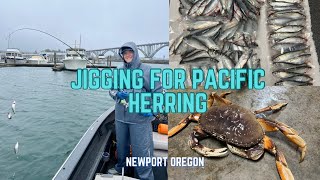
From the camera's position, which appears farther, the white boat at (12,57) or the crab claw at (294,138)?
the white boat at (12,57)

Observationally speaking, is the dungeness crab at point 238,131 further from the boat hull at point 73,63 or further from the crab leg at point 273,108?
the boat hull at point 73,63

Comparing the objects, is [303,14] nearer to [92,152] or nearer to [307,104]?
[307,104]

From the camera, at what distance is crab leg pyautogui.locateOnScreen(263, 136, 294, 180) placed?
2.97 metres

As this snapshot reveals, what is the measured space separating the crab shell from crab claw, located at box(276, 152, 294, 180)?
28cm

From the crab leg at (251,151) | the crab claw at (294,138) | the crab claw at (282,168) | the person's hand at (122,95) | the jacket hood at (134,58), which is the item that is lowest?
the crab claw at (282,168)

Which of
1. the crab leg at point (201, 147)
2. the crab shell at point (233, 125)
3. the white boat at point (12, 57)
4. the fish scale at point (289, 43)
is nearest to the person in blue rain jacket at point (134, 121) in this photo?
the crab leg at point (201, 147)

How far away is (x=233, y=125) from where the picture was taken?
330cm

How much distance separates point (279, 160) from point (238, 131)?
54 centimetres

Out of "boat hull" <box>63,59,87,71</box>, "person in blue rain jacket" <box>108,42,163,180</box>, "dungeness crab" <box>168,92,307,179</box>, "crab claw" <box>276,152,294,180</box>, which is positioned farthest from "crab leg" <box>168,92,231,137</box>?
"boat hull" <box>63,59,87,71</box>

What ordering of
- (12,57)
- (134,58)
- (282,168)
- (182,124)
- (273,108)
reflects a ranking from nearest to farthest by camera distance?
(282,168)
(134,58)
(182,124)
(273,108)
(12,57)

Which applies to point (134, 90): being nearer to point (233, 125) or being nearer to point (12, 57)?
point (233, 125)

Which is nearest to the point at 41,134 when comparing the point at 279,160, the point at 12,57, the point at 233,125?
the point at 233,125

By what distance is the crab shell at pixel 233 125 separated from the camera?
126 inches

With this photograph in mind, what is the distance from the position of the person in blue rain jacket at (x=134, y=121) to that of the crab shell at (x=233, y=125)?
2.37 ft
